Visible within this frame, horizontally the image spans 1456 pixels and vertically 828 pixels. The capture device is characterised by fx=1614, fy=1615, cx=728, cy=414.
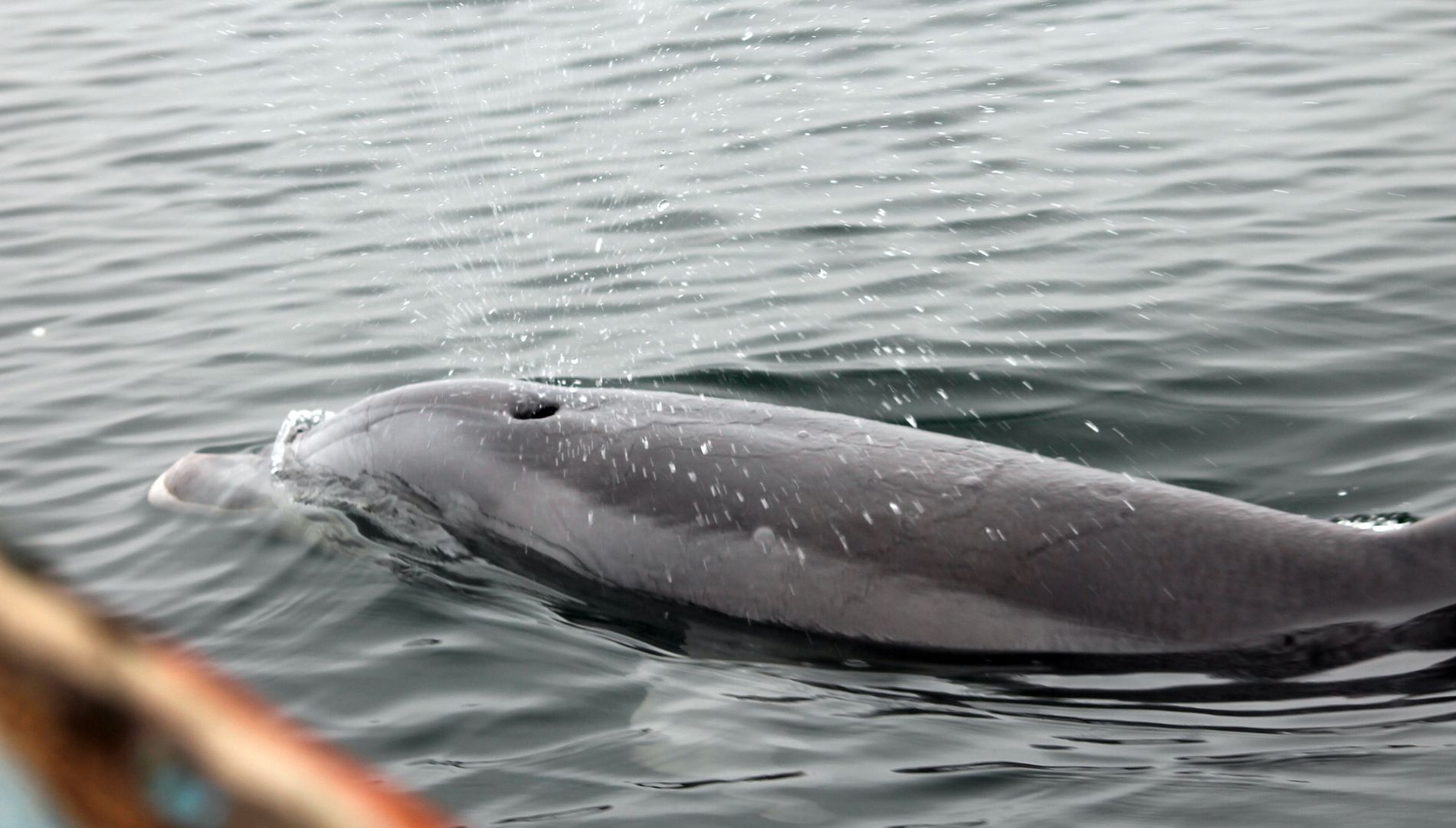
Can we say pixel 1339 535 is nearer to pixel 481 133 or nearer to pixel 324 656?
A: pixel 324 656

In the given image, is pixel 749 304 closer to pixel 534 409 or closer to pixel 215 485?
pixel 215 485

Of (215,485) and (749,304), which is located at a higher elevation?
(749,304)

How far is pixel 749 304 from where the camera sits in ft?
34.4

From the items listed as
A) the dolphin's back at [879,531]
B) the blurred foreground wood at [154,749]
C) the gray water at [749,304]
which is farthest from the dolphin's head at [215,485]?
the blurred foreground wood at [154,749]

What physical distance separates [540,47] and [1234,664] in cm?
1558

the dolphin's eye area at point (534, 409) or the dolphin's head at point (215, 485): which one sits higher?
the dolphin's eye area at point (534, 409)

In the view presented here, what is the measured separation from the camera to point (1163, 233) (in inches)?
435

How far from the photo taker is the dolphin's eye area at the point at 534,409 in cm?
646

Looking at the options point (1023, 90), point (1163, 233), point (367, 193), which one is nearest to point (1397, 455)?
point (1163, 233)

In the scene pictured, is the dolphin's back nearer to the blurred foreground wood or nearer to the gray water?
the gray water

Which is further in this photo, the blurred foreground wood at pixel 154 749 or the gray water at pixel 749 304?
the gray water at pixel 749 304

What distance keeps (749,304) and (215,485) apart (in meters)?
3.92

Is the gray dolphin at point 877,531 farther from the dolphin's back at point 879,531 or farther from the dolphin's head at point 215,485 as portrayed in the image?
the dolphin's head at point 215,485

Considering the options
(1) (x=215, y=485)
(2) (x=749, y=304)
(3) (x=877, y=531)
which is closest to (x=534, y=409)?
(3) (x=877, y=531)
